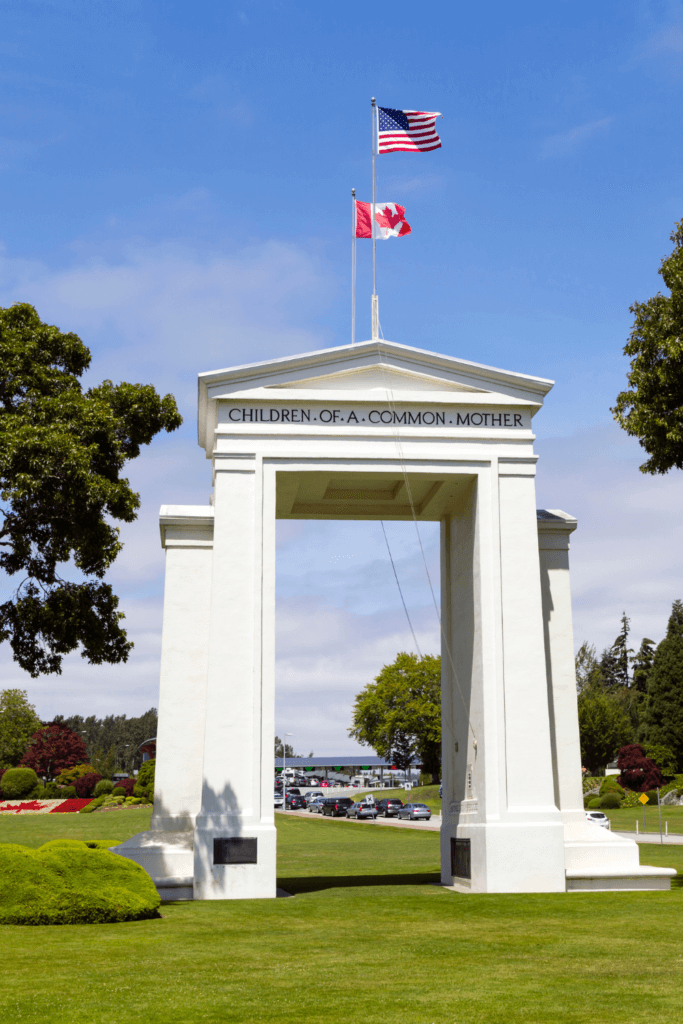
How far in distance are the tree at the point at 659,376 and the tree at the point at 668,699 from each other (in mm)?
54541

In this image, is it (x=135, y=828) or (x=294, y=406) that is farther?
(x=135, y=828)

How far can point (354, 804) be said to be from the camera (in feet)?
240

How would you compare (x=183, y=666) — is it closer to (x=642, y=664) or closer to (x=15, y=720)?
(x=15, y=720)

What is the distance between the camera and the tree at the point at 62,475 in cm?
2123

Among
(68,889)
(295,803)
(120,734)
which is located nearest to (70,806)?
(295,803)

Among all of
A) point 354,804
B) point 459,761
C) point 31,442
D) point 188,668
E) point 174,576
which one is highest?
point 31,442

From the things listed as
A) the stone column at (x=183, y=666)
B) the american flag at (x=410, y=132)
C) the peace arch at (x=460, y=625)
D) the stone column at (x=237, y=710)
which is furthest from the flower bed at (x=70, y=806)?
the american flag at (x=410, y=132)

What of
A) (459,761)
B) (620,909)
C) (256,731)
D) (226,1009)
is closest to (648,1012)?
(226,1009)

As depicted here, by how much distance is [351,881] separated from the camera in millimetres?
24703

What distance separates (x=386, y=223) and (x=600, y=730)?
242 feet

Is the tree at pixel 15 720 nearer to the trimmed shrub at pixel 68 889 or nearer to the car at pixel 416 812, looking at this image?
the car at pixel 416 812

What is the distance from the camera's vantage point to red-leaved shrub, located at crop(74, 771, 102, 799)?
293 feet

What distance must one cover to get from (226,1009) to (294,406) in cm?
1524

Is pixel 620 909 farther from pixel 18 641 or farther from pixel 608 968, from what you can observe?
pixel 18 641
